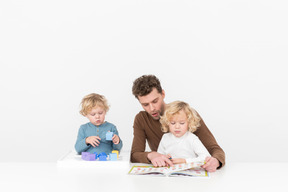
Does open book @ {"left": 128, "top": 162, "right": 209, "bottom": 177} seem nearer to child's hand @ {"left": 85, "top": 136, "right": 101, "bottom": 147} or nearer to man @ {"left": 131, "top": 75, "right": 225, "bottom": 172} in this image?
man @ {"left": 131, "top": 75, "right": 225, "bottom": 172}

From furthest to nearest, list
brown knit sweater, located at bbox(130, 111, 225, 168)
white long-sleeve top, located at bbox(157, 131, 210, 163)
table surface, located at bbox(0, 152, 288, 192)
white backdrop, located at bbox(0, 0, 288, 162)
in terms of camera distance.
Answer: white backdrop, located at bbox(0, 0, 288, 162), brown knit sweater, located at bbox(130, 111, 225, 168), white long-sleeve top, located at bbox(157, 131, 210, 163), table surface, located at bbox(0, 152, 288, 192)

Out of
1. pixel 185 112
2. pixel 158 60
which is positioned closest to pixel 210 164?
pixel 185 112

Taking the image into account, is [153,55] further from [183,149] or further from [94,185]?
[94,185]

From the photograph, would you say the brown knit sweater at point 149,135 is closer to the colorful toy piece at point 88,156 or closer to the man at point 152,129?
the man at point 152,129

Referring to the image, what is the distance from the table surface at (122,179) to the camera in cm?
201

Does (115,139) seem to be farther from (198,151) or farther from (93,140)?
(198,151)

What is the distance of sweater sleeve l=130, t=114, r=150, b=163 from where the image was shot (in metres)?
2.62

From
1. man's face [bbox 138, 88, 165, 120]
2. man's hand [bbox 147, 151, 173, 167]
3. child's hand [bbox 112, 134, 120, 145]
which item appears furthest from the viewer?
man's face [bbox 138, 88, 165, 120]

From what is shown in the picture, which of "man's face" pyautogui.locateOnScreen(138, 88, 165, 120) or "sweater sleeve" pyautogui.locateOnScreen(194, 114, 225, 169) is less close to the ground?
"man's face" pyautogui.locateOnScreen(138, 88, 165, 120)

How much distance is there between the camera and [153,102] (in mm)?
2865

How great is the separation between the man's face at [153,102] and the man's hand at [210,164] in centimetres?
69

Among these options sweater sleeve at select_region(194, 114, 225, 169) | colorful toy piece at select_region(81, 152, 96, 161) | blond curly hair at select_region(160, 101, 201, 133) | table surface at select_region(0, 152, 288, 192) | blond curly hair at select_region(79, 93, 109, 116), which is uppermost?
blond curly hair at select_region(79, 93, 109, 116)

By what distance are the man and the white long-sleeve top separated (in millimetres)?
115

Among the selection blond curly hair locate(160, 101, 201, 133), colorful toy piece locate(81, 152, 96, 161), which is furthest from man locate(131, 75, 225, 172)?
colorful toy piece locate(81, 152, 96, 161)
